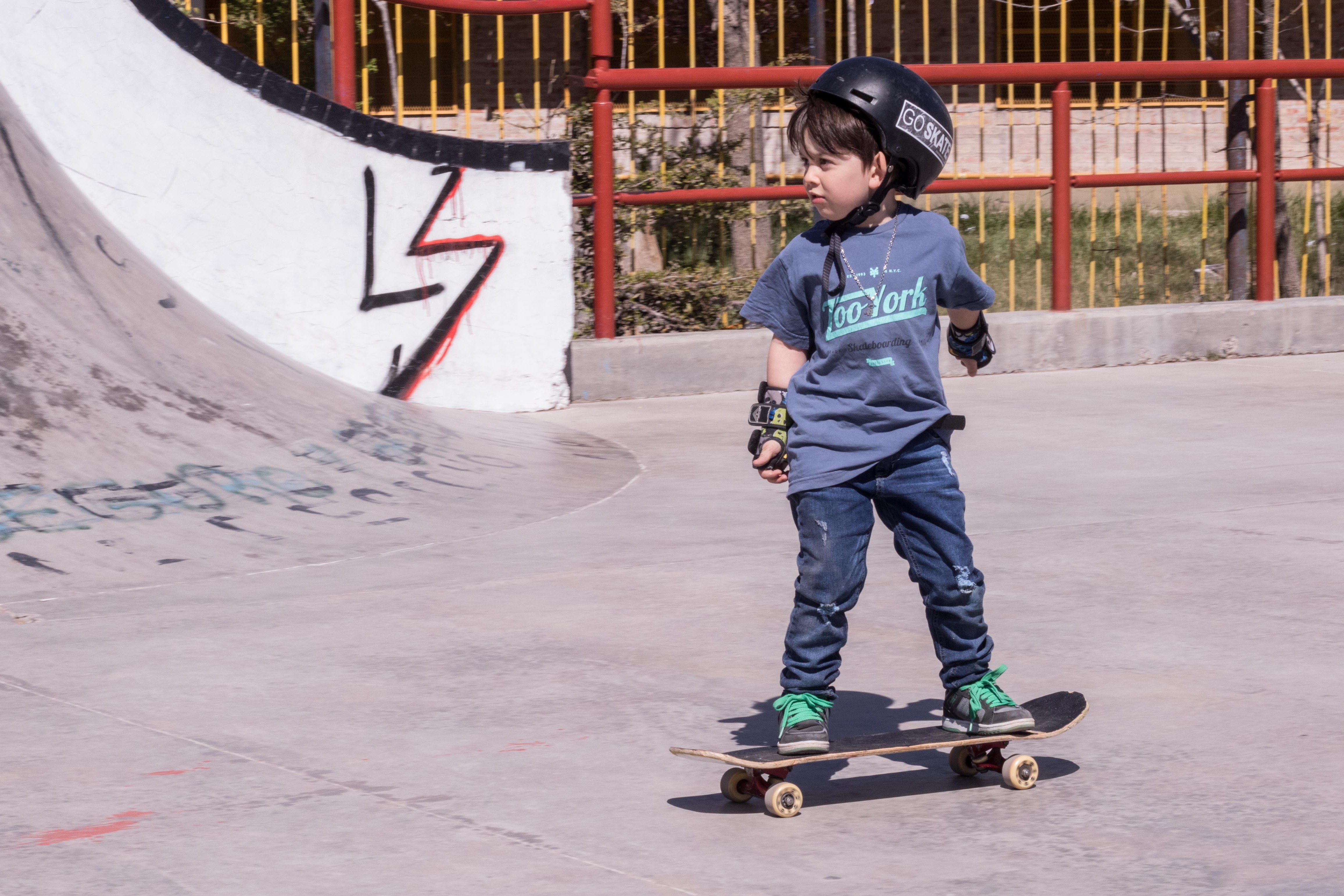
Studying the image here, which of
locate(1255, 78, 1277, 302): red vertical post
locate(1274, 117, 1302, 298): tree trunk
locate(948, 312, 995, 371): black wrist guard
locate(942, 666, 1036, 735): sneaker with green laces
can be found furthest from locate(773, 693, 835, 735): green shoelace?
locate(1274, 117, 1302, 298): tree trunk

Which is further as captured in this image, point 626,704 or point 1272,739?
point 626,704

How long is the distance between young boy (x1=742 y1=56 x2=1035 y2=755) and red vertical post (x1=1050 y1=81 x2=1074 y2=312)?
7.65 m

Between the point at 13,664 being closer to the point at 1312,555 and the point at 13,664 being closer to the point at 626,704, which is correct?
the point at 626,704

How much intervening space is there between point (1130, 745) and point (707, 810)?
38.8 inches

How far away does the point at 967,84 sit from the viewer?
11.1 metres

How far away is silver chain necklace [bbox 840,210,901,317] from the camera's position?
360 cm

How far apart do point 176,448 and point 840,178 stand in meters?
3.73

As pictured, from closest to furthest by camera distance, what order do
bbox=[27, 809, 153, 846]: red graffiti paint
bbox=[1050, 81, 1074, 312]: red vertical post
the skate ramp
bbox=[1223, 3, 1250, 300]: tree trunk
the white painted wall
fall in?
bbox=[27, 809, 153, 846]: red graffiti paint → the skate ramp → the white painted wall → bbox=[1050, 81, 1074, 312]: red vertical post → bbox=[1223, 3, 1250, 300]: tree trunk

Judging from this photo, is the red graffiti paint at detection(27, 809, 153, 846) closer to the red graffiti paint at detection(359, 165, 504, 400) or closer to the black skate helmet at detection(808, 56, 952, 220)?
the black skate helmet at detection(808, 56, 952, 220)

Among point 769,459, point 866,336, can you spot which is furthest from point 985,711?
point 866,336

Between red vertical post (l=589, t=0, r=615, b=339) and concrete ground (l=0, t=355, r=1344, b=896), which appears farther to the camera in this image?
red vertical post (l=589, t=0, r=615, b=339)

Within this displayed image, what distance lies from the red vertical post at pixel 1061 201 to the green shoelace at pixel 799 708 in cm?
803

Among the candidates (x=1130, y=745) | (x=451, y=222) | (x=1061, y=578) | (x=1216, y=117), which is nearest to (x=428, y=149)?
(x=451, y=222)

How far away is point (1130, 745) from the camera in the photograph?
3879 mm
